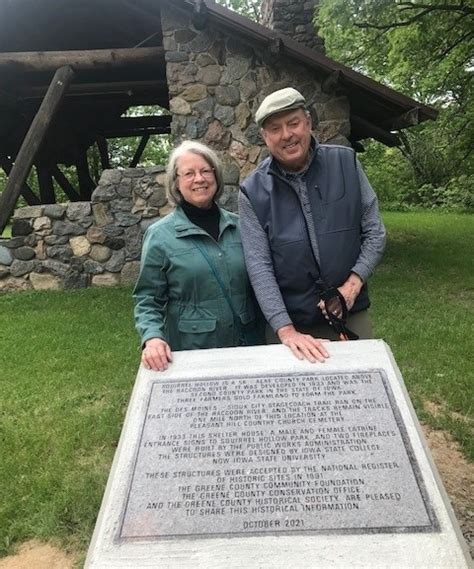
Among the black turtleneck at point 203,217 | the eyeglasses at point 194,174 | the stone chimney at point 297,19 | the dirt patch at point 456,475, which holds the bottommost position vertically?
the dirt patch at point 456,475

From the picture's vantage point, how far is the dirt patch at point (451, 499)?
2.52 metres

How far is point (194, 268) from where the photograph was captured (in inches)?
89.8

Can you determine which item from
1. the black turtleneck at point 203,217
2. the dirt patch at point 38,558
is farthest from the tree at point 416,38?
A: the dirt patch at point 38,558

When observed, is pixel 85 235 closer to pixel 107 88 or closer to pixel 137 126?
pixel 107 88

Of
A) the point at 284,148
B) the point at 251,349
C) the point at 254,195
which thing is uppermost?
the point at 284,148

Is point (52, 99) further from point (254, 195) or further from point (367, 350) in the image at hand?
point (367, 350)

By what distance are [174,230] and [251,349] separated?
2.00ft

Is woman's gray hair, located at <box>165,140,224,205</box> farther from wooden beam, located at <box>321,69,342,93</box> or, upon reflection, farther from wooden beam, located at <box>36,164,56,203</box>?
wooden beam, located at <box>36,164,56,203</box>

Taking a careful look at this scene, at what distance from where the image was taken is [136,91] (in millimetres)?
9055

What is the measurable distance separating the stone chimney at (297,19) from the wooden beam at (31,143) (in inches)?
193

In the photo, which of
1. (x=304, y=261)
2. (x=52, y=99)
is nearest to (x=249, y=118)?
(x=52, y=99)

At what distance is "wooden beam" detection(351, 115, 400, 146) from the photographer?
8242 millimetres

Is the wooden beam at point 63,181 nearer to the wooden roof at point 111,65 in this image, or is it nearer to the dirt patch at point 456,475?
the wooden roof at point 111,65

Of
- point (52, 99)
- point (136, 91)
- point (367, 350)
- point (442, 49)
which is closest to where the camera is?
point (367, 350)
